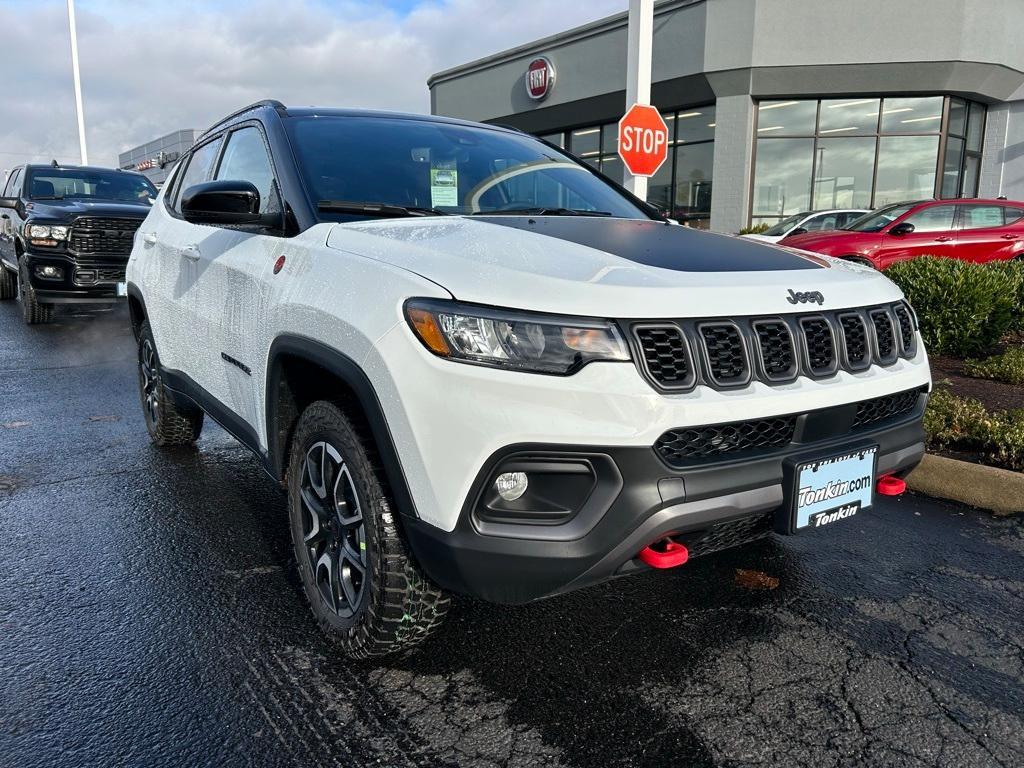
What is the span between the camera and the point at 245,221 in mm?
2916

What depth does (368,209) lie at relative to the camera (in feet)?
9.57

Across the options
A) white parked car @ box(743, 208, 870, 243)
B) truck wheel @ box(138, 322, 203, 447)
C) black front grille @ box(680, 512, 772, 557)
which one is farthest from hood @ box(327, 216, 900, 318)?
white parked car @ box(743, 208, 870, 243)

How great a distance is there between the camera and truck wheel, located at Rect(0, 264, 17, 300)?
1310cm

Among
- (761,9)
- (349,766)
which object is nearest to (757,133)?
(761,9)

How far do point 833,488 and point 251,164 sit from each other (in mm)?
2655

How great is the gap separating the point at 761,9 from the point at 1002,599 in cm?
1959

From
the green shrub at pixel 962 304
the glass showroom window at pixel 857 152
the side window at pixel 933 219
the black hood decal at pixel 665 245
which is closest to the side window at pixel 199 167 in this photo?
the black hood decal at pixel 665 245

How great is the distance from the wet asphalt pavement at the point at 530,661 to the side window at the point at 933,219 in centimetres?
997

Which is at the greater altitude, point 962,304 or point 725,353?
point 725,353

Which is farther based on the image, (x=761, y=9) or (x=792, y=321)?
(x=761, y=9)

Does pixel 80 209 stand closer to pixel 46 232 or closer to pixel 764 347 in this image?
pixel 46 232

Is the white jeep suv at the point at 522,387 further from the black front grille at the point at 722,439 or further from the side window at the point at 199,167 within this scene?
the side window at the point at 199,167

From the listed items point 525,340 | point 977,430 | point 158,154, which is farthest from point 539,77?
point 158,154

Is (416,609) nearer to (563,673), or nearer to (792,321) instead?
(563,673)
